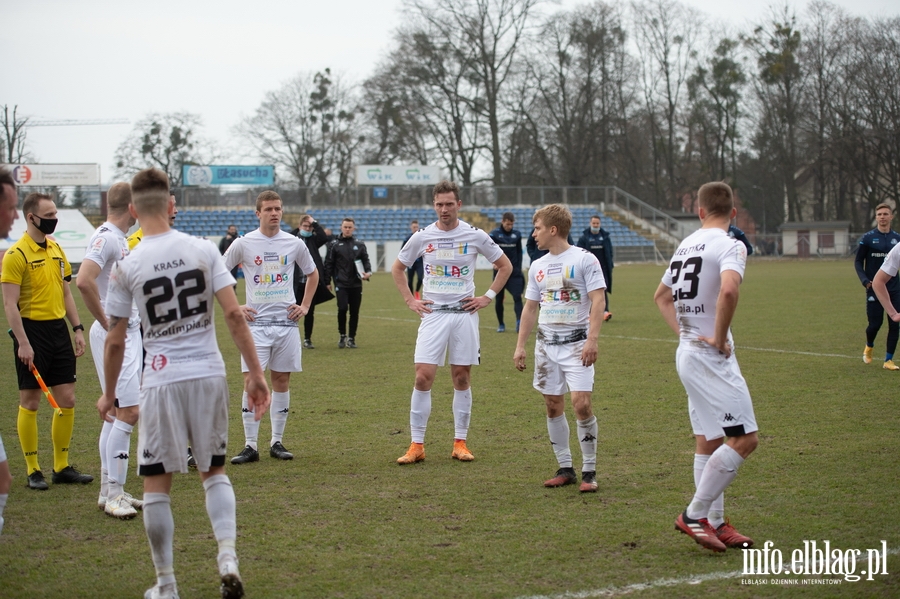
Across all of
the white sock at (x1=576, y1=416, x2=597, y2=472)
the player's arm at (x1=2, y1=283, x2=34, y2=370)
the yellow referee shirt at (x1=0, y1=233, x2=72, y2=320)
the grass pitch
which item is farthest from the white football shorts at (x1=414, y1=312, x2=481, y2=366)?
the player's arm at (x1=2, y1=283, x2=34, y2=370)

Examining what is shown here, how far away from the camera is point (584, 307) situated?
19.6 feet

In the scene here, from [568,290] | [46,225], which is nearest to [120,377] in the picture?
[46,225]

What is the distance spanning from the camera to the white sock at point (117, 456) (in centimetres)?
552

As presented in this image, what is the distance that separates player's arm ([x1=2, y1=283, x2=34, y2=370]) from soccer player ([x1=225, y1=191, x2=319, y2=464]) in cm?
166

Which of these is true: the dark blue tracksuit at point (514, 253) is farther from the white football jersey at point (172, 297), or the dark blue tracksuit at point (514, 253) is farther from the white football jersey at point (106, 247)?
the white football jersey at point (172, 297)

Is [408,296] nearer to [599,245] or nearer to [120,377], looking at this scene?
[120,377]

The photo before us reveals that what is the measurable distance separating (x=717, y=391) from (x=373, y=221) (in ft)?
150

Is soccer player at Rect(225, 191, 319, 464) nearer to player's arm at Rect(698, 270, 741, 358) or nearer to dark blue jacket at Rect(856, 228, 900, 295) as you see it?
player's arm at Rect(698, 270, 741, 358)

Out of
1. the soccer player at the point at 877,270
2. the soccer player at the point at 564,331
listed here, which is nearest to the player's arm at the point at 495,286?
the soccer player at the point at 564,331

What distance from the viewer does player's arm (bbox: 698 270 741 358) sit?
4340 millimetres

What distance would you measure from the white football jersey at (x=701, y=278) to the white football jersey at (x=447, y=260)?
8.61 ft

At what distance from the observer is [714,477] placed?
4.48 metres

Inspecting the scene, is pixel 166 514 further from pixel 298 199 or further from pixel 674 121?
pixel 674 121

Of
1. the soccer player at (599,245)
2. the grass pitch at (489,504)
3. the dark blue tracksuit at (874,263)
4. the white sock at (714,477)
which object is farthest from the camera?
the soccer player at (599,245)
